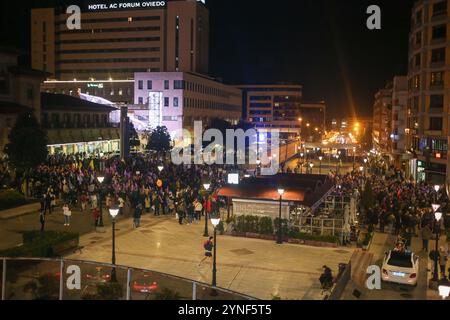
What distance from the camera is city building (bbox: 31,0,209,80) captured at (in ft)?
362

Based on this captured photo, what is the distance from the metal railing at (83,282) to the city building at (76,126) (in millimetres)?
39090

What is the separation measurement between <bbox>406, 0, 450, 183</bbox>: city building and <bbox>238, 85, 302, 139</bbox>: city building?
108202 millimetres

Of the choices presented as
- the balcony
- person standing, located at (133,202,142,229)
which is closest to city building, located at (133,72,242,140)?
the balcony

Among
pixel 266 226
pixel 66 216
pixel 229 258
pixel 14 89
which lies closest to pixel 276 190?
pixel 266 226

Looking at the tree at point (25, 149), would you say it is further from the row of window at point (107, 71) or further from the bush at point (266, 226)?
the row of window at point (107, 71)

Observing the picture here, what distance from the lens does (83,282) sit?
42.3 feet

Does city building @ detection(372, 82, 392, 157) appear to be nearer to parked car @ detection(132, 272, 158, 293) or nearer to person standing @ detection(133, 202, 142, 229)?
person standing @ detection(133, 202, 142, 229)

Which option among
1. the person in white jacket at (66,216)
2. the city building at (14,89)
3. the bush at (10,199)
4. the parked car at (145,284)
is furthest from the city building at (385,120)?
the parked car at (145,284)

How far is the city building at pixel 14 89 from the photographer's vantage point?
145ft

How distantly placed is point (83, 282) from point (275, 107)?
15257 centimetres

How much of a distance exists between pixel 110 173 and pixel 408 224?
21635 mm

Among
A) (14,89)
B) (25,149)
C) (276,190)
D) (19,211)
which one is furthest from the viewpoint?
(14,89)

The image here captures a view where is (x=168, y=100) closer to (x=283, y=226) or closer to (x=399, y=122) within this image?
(x=399, y=122)
